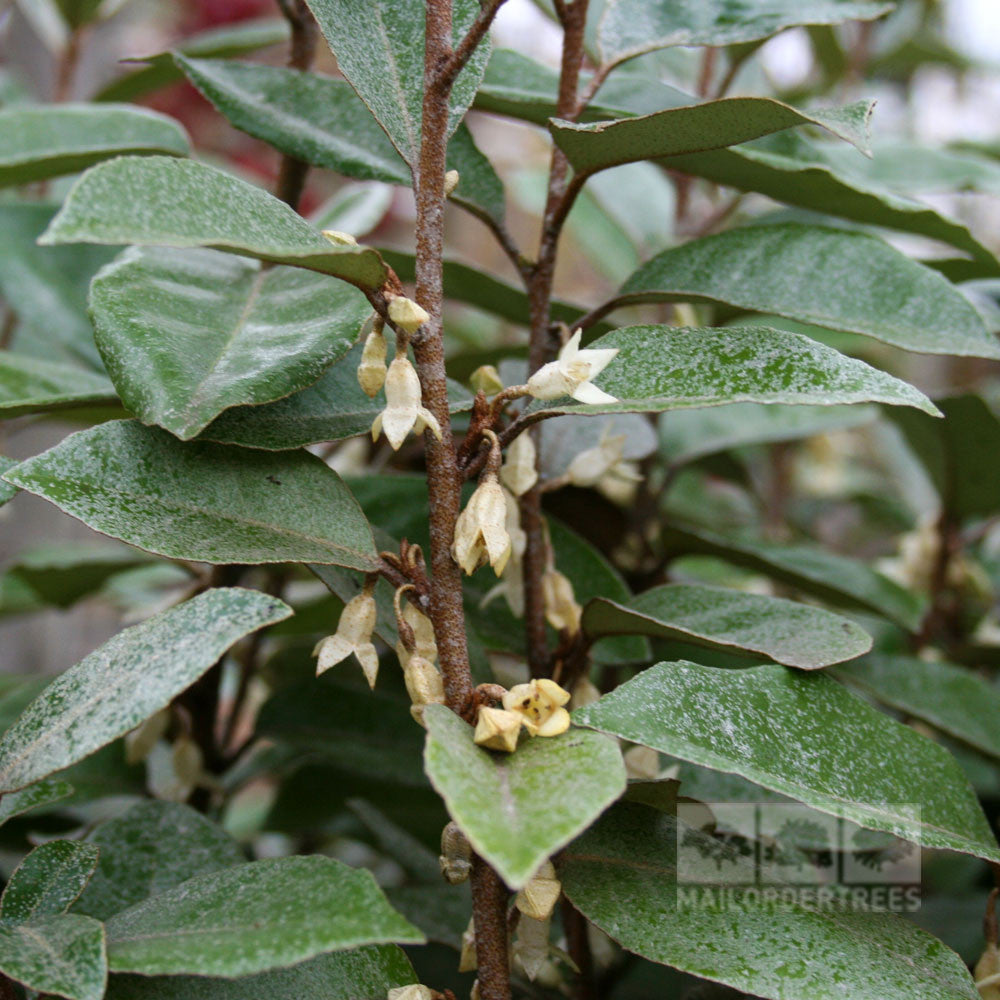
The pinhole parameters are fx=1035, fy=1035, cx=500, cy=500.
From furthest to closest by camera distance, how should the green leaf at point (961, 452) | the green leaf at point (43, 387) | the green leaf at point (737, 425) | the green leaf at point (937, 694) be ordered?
the green leaf at point (737, 425), the green leaf at point (961, 452), the green leaf at point (937, 694), the green leaf at point (43, 387)

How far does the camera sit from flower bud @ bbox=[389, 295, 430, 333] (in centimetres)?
44

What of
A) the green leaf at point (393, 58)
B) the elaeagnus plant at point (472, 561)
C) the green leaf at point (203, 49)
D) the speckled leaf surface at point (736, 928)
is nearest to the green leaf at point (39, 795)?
the elaeagnus plant at point (472, 561)

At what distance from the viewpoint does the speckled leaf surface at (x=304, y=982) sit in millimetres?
455

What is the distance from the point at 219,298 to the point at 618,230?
814mm

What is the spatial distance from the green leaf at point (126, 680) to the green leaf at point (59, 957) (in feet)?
0.20

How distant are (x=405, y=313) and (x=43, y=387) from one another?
0.31m

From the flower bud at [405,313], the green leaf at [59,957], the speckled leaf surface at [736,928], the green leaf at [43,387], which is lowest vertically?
the speckled leaf surface at [736,928]

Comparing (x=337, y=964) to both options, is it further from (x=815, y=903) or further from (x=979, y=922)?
(x=979, y=922)

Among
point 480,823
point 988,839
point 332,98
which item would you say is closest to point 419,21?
point 332,98

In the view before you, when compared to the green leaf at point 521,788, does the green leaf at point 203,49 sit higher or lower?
higher

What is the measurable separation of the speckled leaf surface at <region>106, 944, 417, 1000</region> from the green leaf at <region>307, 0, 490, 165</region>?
38 cm

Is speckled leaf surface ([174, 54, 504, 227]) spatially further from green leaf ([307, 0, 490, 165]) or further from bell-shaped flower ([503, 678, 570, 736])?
bell-shaped flower ([503, 678, 570, 736])

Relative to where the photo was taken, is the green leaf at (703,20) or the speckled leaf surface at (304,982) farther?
the green leaf at (703,20)

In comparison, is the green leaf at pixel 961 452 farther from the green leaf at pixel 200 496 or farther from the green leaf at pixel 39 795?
the green leaf at pixel 39 795
